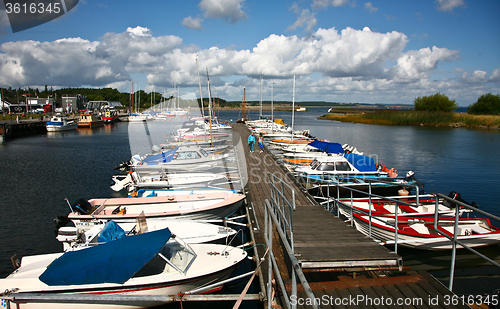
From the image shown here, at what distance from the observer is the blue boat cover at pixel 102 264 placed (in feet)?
21.0

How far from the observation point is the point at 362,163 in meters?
16.8

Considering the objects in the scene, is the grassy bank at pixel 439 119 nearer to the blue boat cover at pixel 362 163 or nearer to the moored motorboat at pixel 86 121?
the blue boat cover at pixel 362 163

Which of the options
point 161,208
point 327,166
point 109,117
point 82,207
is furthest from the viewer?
point 109,117

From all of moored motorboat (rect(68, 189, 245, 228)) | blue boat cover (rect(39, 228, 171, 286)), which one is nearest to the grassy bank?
moored motorboat (rect(68, 189, 245, 228))

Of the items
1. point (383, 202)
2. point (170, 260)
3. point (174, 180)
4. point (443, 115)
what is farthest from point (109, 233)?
point (443, 115)

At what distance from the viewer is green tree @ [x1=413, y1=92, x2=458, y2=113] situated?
75.8 meters

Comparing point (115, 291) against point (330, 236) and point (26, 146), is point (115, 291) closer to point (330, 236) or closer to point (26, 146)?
point (330, 236)

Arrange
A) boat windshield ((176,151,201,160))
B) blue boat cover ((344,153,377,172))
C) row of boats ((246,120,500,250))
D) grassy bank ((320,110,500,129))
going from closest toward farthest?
row of boats ((246,120,500,250))
blue boat cover ((344,153,377,172))
boat windshield ((176,151,201,160))
grassy bank ((320,110,500,129))

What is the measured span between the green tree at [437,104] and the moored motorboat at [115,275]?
87713 mm

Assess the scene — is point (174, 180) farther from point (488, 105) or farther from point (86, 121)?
point (488, 105)

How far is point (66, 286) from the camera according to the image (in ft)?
21.5

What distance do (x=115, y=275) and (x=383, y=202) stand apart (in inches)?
426

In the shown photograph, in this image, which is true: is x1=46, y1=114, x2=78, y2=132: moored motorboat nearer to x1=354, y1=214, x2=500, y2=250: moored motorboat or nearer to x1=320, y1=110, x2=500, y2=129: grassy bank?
x1=354, y1=214, x2=500, y2=250: moored motorboat

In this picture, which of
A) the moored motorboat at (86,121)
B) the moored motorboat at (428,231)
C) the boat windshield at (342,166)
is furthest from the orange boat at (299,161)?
the moored motorboat at (86,121)
